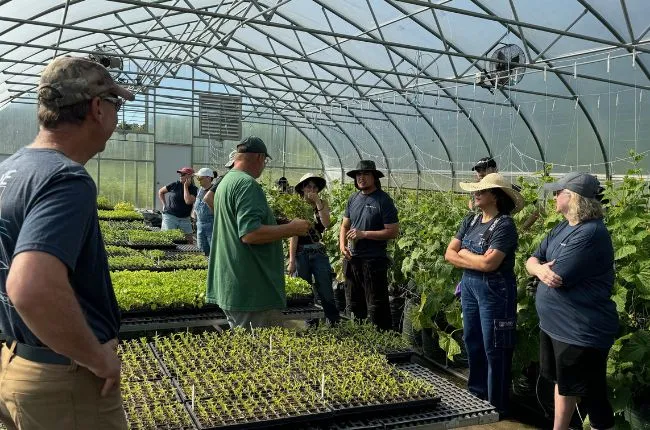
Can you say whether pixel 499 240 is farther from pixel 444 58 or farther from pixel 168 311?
pixel 444 58

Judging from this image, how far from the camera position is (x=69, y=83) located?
1.49 meters

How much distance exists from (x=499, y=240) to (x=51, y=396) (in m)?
2.92

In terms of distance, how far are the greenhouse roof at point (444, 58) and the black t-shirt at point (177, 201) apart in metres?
2.12

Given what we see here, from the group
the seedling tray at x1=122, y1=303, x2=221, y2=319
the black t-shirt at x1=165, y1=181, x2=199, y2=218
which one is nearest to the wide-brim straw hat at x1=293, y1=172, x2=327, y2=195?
the seedling tray at x1=122, y1=303, x2=221, y2=319

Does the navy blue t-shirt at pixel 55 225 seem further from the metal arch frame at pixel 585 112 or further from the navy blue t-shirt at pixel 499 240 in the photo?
the metal arch frame at pixel 585 112

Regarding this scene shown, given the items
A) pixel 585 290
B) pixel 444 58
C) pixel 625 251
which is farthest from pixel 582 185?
pixel 444 58

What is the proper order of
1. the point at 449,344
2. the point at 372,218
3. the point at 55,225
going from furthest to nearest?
the point at 372,218, the point at 449,344, the point at 55,225

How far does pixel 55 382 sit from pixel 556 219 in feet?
12.4

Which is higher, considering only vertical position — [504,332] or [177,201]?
[177,201]

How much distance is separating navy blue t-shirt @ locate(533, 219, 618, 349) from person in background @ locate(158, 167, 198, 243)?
6554 millimetres

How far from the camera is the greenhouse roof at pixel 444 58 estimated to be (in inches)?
329

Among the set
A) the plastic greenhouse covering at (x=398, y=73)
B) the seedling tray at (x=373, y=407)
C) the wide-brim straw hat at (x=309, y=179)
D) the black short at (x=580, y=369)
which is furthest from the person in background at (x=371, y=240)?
the seedling tray at (x=373, y=407)

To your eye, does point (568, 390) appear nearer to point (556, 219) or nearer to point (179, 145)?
point (556, 219)

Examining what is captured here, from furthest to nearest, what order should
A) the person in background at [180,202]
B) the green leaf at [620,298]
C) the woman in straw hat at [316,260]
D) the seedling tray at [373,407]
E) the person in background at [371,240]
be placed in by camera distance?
the person in background at [180,202] → the woman in straw hat at [316,260] → the person in background at [371,240] → the green leaf at [620,298] → the seedling tray at [373,407]
